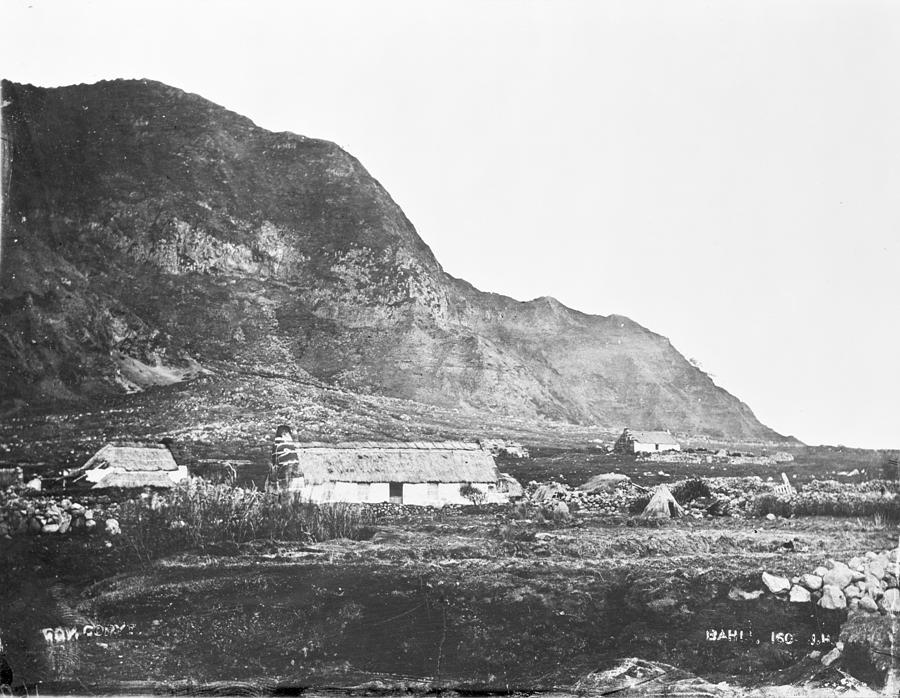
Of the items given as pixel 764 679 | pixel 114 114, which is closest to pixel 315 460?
pixel 114 114

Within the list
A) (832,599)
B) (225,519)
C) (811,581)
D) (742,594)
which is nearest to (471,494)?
(225,519)

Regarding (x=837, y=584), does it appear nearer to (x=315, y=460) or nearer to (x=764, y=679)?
(x=764, y=679)

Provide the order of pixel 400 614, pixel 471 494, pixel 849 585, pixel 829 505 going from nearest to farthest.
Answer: pixel 400 614 → pixel 849 585 → pixel 471 494 → pixel 829 505

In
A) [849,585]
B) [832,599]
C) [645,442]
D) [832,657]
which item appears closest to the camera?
[832,657]

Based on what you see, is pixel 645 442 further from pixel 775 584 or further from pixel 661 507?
pixel 775 584

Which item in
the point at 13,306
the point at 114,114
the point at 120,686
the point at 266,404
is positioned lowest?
the point at 120,686

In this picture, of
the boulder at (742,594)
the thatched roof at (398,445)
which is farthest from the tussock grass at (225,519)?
the boulder at (742,594)

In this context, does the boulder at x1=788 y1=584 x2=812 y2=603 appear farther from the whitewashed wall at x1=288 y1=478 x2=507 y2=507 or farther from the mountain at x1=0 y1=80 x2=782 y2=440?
the whitewashed wall at x1=288 y1=478 x2=507 y2=507
